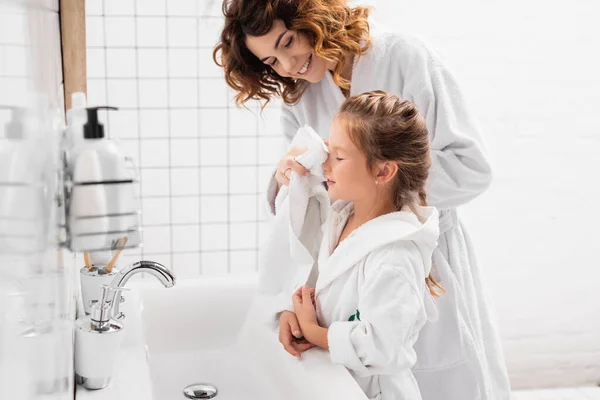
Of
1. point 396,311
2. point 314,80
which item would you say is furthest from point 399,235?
point 314,80

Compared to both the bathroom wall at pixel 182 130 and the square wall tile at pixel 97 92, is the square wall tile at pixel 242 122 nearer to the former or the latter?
the bathroom wall at pixel 182 130

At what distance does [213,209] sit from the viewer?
266cm

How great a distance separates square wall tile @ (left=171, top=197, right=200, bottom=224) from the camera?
2.62 metres

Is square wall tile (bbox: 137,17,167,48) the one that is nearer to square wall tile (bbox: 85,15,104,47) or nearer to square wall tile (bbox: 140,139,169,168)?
square wall tile (bbox: 85,15,104,47)

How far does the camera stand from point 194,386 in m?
1.49

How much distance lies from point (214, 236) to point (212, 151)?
0.33 metres

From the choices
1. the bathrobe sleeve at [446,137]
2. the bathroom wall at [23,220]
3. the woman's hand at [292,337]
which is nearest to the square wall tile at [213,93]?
the bathrobe sleeve at [446,137]

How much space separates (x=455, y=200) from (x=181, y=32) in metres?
1.45

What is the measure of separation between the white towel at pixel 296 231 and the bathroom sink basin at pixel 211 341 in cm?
10

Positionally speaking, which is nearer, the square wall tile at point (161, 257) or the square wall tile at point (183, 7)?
the square wall tile at point (183, 7)

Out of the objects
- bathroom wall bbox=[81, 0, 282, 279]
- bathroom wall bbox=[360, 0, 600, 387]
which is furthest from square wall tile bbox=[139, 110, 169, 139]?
bathroom wall bbox=[360, 0, 600, 387]

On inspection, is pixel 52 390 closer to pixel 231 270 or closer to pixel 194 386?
pixel 194 386

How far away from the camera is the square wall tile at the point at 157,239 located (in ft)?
8.56

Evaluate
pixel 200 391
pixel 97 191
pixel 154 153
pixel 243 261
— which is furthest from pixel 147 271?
pixel 243 261
